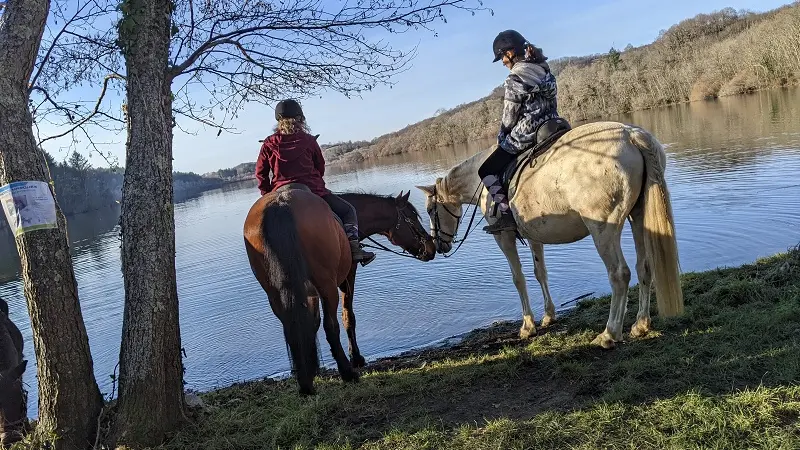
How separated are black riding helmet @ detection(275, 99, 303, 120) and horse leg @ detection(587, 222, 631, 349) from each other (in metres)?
3.38

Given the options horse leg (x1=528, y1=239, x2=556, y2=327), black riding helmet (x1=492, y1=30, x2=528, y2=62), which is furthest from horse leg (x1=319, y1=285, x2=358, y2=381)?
black riding helmet (x1=492, y1=30, x2=528, y2=62)

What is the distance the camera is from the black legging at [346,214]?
241 inches

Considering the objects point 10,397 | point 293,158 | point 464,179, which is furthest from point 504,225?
point 10,397

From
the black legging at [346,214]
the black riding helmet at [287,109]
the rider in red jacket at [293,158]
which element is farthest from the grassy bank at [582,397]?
the black riding helmet at [287,109]

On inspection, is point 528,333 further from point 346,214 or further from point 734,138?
point 734,138

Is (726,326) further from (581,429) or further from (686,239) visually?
(686,239)

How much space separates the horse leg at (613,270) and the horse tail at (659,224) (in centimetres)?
Answer: 28

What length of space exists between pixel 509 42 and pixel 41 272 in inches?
199

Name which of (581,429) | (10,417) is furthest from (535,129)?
(10,417)

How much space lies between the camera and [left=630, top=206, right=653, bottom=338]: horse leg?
5410 mm

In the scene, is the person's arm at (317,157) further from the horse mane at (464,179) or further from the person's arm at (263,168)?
the horse mane at (464,179)

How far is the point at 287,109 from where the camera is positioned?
5977 mm

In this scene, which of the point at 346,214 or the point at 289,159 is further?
the point at 346,214

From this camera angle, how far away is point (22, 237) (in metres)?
4.24
